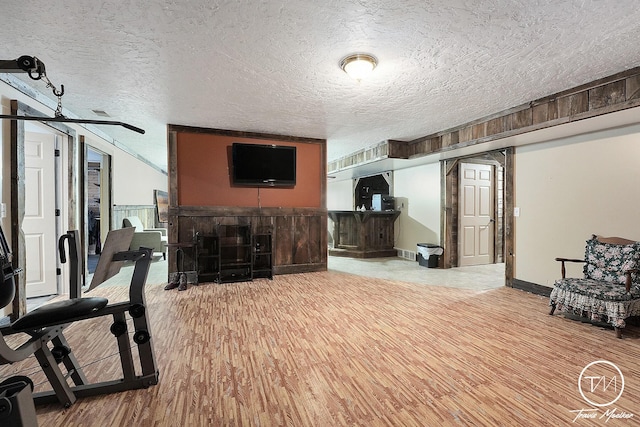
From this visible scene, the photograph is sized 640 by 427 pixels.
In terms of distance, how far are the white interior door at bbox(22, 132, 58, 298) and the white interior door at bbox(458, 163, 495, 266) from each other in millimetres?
6478

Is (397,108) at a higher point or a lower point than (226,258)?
higher

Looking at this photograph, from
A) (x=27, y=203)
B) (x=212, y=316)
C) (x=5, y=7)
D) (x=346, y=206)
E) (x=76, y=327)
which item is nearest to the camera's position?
(x=5, y=7)

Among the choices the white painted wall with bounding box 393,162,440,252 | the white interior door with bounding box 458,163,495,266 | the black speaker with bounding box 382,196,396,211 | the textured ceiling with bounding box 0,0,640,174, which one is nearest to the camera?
the textured ceiling with bounding box 0,0,640,174

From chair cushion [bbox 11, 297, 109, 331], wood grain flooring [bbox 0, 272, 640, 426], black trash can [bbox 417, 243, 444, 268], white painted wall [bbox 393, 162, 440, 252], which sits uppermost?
white painted wall [bbox 393, 162, 440, 252]

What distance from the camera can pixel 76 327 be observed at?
2834 mm

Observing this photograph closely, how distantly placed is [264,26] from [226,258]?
3583 mm

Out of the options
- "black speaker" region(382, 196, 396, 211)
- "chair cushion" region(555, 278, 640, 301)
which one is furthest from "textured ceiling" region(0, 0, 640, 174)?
"black speaker" region(382, 196, 396, 211)

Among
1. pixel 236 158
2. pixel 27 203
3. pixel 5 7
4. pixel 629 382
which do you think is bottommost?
pixel 629 382

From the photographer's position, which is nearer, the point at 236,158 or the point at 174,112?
the point at 174,112

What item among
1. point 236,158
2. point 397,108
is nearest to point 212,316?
point 236,158

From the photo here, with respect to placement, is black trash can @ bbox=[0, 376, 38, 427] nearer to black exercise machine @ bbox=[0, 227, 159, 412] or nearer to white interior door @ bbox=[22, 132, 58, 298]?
black exercise machine @ bbox=[0, 227, 159, 412]

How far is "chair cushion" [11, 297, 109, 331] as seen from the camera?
58.8 inches

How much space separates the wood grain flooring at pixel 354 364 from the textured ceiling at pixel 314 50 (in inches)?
93.3

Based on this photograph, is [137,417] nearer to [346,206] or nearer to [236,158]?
[236,158]
